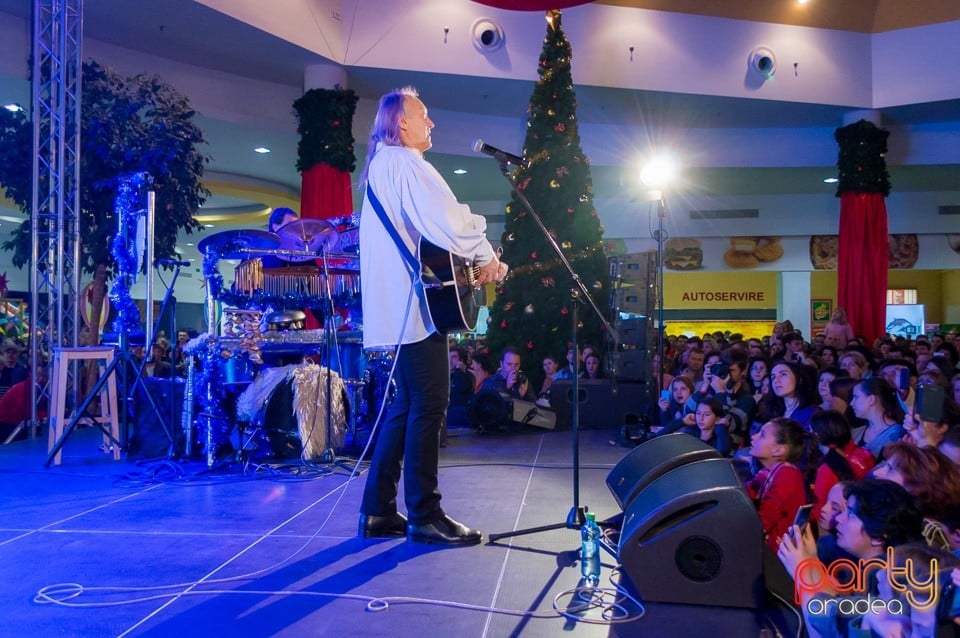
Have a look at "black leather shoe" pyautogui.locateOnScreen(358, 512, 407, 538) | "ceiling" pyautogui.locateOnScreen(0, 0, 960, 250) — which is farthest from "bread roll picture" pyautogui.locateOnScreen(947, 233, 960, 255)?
"black leather shoe" pyautogui.locateOnScreen(358, 512, 407, 538)

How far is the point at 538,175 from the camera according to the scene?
894 cm

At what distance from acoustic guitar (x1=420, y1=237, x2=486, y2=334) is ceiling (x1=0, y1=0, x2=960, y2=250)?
251 inches

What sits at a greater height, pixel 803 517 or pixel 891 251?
pixel 891 251

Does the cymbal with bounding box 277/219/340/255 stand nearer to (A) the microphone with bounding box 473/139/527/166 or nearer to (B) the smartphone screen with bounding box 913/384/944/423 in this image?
(A) the microphone with bounding box 473/139/527/166

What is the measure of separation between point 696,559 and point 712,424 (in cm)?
269

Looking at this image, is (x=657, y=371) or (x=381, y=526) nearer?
(x=381, y=526)

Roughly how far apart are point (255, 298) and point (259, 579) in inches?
144

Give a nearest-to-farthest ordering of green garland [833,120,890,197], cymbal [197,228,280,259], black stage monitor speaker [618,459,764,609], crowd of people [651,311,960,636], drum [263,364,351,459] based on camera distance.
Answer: crowd of people [651,311,960,636]
black stage monitor speaker [618,459,764,609]
drum [263,364,351,459]
cymbal [197,228,280,259]
green garland [833,120,890,197]

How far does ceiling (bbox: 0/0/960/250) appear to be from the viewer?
8.34 meters

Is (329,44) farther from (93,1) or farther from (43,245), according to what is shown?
(43,245)

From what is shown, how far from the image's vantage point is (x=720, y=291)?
57.8ft

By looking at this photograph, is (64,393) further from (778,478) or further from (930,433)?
(930,433)

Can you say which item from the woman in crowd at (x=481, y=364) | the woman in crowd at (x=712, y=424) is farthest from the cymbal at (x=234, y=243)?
the woman in crowd at (x=481, y=364)

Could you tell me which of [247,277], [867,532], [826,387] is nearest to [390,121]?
[867,532]
